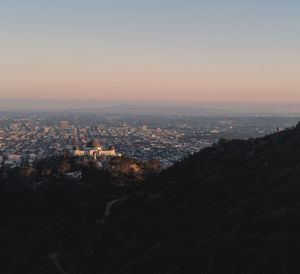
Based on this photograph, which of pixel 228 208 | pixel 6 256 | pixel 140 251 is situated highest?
pixel 228 208

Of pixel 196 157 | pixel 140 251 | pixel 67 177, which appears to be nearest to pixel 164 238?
pixel 140 251

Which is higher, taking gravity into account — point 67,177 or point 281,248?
point 281,248

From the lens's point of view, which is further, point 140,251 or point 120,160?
point 120,160

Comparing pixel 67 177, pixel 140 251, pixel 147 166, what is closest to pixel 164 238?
pixel 140 251

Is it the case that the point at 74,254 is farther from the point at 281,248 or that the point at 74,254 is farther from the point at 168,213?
the point at 281,248

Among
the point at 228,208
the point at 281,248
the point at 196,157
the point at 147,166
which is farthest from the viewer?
the point at 147,166

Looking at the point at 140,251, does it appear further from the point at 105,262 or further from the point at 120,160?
the point at 120,160

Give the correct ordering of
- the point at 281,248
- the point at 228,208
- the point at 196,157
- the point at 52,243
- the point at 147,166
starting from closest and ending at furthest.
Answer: the point at 281,248, the point at 228,208, the point at 52,243, the point at 196,157, the point at 147,166
